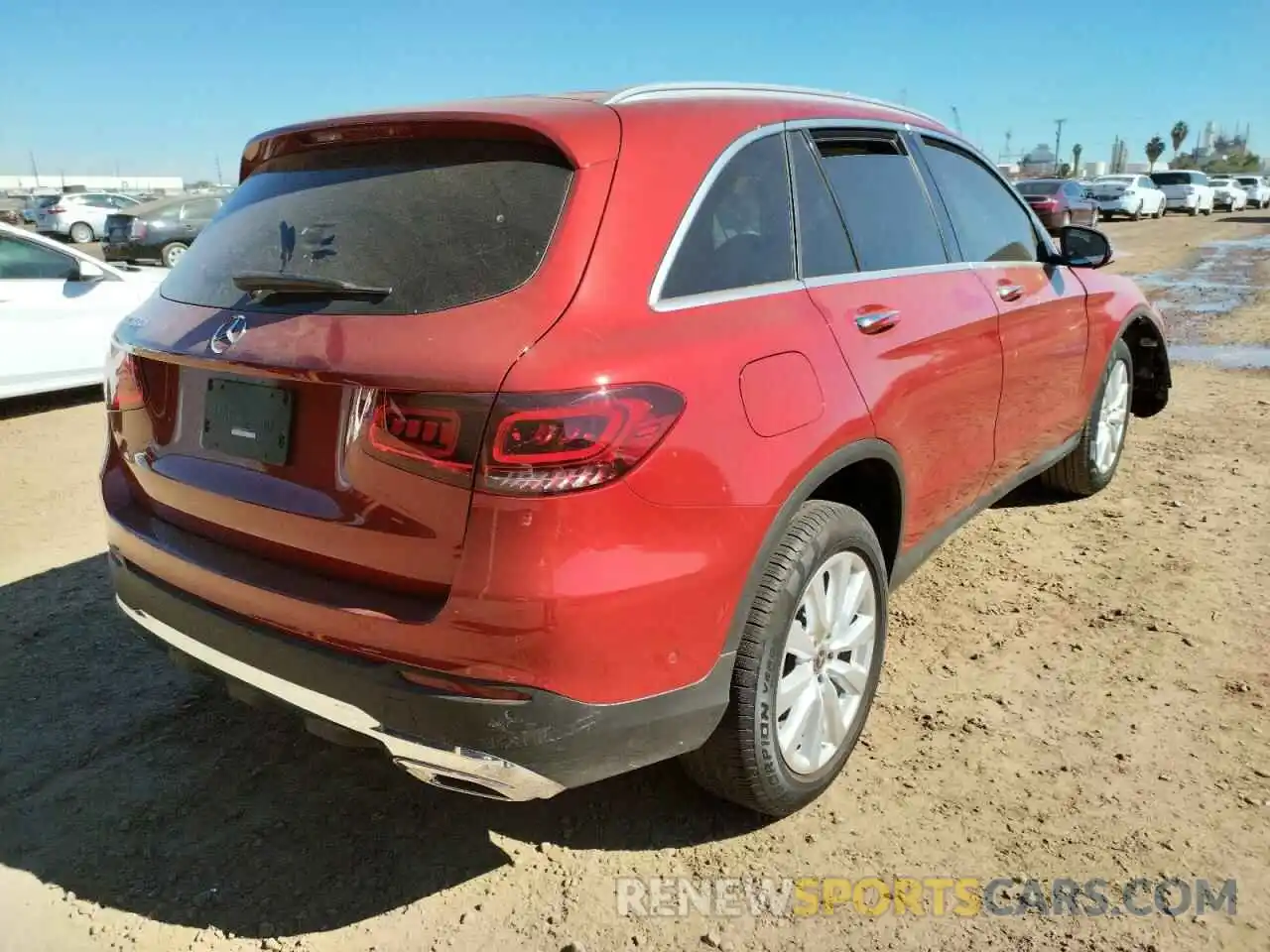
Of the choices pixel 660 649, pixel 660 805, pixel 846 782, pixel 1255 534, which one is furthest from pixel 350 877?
pixel 1255 534

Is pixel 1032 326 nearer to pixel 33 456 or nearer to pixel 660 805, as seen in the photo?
pixel 660 805

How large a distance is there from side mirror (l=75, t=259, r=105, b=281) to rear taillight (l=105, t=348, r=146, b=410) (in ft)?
18.5

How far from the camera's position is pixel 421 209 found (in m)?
2.18

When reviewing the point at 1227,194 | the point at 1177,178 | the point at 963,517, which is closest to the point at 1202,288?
the point at 963,517

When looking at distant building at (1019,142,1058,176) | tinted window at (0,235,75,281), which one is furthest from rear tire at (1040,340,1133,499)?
distant building at (1019,142,1058,176)

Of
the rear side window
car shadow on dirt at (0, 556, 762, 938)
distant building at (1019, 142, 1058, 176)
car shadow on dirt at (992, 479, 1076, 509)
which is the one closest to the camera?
car shadow on dirt at (0, 556, 762, 938)

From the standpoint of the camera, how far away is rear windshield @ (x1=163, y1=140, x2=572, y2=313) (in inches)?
80.4

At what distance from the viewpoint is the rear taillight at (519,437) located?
186 centimetres

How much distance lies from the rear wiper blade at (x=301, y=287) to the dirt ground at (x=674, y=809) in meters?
1.42

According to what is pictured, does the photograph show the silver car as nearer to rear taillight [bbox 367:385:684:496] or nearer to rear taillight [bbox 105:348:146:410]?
rear taillight [bbox 105:348:146:410]

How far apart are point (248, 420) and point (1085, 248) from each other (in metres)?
3.73

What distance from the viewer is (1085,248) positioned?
4.35m

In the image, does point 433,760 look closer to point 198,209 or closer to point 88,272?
point 88,272

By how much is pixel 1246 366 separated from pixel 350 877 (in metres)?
8.44
